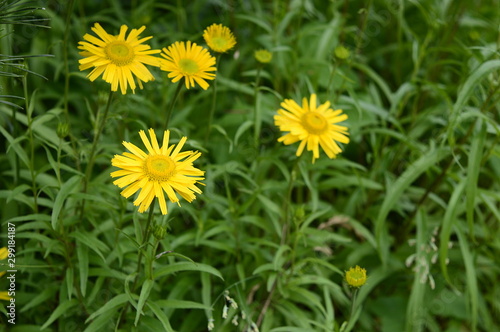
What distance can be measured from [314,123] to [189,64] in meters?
0.28

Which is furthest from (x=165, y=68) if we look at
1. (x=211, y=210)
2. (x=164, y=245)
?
(x=211, y=210)

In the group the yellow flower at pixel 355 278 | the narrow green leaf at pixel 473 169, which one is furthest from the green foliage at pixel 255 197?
the yellow flower at pixel 355 278

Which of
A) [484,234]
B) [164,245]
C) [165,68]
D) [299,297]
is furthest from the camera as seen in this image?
[484,234]

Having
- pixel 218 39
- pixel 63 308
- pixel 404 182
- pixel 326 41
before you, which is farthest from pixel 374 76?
pixel 63 308

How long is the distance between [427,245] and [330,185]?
1.03 feet

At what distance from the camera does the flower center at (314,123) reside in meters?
1.11

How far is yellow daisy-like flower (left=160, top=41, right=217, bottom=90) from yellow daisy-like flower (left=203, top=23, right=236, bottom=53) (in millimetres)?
36

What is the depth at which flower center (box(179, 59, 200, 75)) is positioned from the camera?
1.02m

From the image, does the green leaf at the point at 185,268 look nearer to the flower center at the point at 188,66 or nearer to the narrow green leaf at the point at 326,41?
the flower center at the point at 188,66

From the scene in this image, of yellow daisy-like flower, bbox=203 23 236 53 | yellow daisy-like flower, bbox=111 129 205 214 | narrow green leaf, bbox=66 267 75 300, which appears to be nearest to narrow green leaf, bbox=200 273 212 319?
narrow green leaf, bbox=66 267 75 300

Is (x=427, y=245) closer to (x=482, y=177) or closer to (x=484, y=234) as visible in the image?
(x=484, y=234)

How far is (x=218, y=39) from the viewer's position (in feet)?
3.61

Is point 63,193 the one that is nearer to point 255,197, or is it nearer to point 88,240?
point 88,240

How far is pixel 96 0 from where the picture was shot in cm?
201
